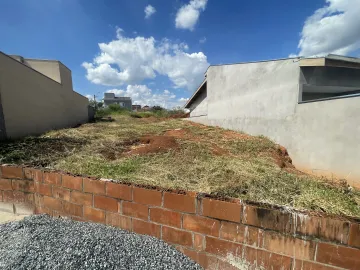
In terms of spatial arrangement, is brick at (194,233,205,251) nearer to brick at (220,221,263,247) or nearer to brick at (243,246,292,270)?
brick at (220,221,263,247)

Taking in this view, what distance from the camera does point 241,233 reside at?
51.4 inches

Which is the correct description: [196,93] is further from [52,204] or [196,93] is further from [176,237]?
[176,237]

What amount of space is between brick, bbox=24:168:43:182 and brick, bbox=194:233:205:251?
1.78 metres

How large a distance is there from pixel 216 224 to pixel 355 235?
33.1 inches

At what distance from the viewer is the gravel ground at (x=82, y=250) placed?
1232 millimetres

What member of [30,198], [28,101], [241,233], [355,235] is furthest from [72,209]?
[28,101]

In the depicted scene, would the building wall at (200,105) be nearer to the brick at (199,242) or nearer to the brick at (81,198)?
the brick at (81,198)

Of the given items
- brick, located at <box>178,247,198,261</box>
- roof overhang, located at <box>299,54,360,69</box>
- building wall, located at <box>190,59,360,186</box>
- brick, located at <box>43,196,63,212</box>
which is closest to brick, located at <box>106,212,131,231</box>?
brick, located at <box>178,247,198,261</box>

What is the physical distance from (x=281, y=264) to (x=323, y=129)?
4.28 metres

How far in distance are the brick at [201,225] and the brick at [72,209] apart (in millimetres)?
1112

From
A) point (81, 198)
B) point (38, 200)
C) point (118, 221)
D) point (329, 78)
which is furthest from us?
point (329, 78)

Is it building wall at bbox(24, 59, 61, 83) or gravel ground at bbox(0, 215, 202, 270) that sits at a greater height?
building wall at bbox(24, 59, 61, 83)

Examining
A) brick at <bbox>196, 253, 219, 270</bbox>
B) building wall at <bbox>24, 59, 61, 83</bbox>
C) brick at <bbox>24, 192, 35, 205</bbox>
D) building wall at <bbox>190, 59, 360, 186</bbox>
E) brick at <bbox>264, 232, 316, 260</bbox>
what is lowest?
brick at <bbox>196, 253, 219, 270</bbox>

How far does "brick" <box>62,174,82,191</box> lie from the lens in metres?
1.79
